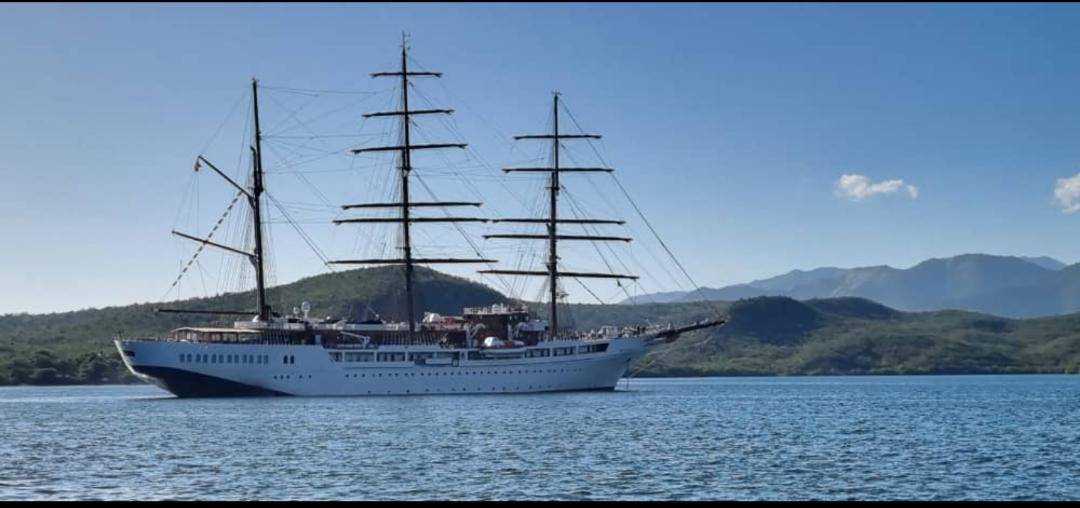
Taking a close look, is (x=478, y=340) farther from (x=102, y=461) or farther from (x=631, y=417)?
(x=102, y=461)

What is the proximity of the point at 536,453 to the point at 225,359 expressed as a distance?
5488 cm

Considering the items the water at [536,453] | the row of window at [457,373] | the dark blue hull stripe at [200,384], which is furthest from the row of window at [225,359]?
the water at [536,453]

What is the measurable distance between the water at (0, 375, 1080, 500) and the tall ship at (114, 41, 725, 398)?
1494cm

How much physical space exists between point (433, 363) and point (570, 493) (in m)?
68.7

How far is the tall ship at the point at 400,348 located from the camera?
322 ft

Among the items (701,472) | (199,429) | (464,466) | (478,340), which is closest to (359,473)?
(464,466)

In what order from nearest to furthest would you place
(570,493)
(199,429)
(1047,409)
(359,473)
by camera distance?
1. (570,493)
2. (359,473)
3. (199,429)
4. (1047,409)

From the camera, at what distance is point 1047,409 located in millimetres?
86000

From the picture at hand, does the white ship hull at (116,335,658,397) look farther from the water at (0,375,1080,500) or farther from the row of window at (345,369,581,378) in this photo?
the water at (0,375,1080,500)

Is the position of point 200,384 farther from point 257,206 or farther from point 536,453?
point 536,453

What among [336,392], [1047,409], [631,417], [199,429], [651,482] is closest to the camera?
[651,482]

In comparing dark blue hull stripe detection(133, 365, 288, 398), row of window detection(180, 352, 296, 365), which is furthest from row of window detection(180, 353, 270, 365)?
dark blue hull stripe detection(133, 365, 288, 398)

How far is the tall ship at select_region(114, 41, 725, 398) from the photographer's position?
322 feet

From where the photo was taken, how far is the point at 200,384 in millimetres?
98500
